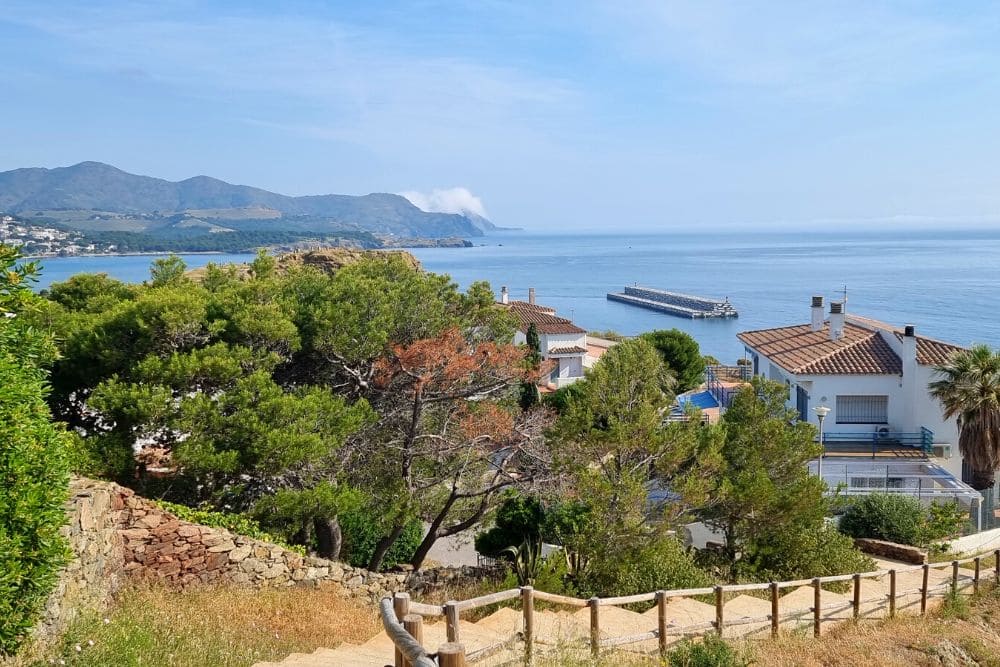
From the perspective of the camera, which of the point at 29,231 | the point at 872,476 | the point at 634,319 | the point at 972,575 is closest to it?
the point at 972,575

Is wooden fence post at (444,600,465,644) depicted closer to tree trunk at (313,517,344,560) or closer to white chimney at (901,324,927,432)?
tree trunk at (313,517,344,560)

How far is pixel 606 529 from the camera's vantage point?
1357 cm

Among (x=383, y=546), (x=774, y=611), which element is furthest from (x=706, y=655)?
(x=383, y=546)

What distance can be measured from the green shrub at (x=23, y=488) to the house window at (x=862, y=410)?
78.2 feet

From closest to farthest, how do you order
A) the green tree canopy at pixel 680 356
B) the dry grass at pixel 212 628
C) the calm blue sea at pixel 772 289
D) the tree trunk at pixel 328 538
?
the dry grass at pixel 212 628 → the tree trunk at pixel 328 538 → the green tree canopy at pixel 680 356 → the calm blue sea at pixel 772 289

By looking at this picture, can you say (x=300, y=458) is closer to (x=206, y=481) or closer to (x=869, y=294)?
(x=206, y=481)

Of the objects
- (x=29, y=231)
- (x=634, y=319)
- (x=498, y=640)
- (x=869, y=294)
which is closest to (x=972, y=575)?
(x=498, y=640)

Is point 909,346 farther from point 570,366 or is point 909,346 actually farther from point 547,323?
point 547,323

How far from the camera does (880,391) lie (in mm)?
25953

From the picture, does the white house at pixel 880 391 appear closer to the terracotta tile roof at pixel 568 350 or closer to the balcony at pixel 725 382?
the balcony at pixel 725 382

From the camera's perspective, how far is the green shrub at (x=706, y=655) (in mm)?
8375

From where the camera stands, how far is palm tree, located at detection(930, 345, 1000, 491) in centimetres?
2209

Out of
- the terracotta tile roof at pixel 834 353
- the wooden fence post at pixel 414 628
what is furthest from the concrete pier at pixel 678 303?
the wooden fence post at pixel 414 628

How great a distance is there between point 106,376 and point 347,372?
426 centimetres
